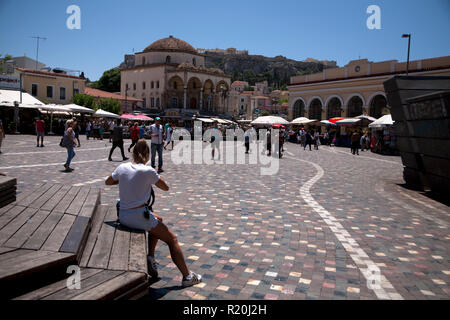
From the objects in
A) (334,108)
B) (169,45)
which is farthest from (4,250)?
(169,45)

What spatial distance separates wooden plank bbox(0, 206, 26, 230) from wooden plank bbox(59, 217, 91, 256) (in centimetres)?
65

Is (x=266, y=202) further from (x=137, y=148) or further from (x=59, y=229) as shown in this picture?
(x=59, y=229)

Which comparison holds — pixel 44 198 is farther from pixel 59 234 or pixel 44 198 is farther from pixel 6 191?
pixel 59 234

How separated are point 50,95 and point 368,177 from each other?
156 ft

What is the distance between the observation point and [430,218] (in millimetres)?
7613

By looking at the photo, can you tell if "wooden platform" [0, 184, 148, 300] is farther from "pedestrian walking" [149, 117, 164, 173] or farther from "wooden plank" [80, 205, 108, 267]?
"pedestrian walking" [149, 117, 164, 173]

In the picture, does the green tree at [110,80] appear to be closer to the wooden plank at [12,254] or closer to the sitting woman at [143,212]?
the sitting woman at [143,212]

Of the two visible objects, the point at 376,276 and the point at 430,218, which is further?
the point at 430,218

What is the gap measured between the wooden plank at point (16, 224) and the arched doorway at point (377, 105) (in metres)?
43.5

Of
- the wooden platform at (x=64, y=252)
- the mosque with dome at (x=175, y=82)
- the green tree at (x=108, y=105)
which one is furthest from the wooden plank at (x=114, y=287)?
the mosque with dome at (x=175, y=82)

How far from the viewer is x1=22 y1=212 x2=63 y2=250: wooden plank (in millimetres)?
3346

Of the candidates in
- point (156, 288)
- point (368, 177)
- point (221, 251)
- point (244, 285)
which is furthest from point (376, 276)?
point (368, 177)

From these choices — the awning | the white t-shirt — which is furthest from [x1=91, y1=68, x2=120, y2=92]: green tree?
the white t-shirt

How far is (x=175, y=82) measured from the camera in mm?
73688
